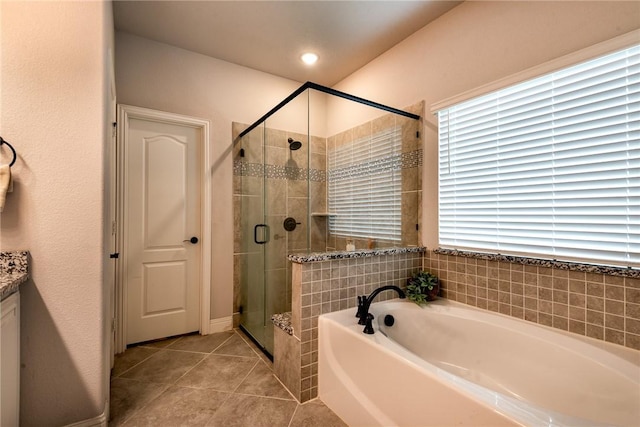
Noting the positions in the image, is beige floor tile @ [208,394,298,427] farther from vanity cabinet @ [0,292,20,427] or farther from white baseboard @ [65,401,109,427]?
vanity cabinet @ [0,292,20,427]

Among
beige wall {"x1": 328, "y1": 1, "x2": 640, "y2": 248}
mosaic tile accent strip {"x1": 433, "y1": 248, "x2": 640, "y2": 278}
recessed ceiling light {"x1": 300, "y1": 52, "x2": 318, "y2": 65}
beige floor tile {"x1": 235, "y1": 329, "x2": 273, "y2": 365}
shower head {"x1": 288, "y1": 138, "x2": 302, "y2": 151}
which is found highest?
recessed ceiling light {"x1": 300, "y1": 52, "x2": 318, "y2": 65}

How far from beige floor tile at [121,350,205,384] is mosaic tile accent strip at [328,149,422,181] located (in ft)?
6.16

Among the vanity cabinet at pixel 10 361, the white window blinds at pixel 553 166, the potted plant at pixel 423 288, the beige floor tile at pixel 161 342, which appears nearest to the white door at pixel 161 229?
the beige floor tile at pixel 161 342

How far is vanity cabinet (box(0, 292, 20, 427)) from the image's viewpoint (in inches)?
42.4

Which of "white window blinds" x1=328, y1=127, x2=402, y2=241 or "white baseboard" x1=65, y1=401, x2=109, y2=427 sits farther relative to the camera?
"white window blinds" x1=328, y1=127, x2=402, y2=241

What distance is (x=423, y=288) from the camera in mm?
2102

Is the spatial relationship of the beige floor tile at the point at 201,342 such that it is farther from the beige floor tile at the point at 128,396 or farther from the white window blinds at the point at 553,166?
the white window blinds at the point at 553,166

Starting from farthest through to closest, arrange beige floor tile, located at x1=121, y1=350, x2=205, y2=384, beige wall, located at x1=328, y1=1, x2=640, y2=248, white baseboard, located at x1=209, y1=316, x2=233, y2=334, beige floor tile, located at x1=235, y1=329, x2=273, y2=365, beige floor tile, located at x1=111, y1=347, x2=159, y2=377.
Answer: white baseboard, located at x1=209, y1=316, x2=233, y2=334, beige floor tile, located at x1=235, y1=329, x2=273, y2=365, beige floor tile, located at x1=111, y1=347, x2=159, y2=377, beige floor tile, located at x1=121, y1=350, x2=205, y2=384, beige wall, located at x1=328, y1=1, x2=640, y2=248

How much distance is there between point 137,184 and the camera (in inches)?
98.5

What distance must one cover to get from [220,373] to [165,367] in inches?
17.9

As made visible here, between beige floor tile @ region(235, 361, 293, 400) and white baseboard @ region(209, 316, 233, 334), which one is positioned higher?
white baseboard @ region(209, 316, 233, 334)

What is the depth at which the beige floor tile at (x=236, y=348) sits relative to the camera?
2379 mm

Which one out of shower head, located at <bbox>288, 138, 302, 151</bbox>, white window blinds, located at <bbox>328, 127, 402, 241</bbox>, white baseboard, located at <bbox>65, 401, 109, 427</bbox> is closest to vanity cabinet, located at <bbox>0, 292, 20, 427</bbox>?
white baseboard, located at <bbox>65, 401, 109, 427</bbox>

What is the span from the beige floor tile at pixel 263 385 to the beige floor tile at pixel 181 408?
5.4 inches
